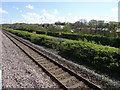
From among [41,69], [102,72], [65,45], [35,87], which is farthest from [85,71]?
[65,45]

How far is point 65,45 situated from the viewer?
1257 centimetres

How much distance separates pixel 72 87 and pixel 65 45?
7703 mm

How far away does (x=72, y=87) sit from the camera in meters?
5.11

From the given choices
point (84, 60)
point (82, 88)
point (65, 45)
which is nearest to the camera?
point (82, 88)

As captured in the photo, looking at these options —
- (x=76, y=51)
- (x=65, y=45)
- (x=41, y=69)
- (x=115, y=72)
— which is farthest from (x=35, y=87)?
(x=65, y=45)

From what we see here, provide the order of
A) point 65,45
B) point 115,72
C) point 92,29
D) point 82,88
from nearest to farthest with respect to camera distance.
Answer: point 82,88 < point 115,72 < point 65,45 < point 92,29

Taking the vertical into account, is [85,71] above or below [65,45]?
below

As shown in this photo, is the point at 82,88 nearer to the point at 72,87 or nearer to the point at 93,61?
the point at 72,87

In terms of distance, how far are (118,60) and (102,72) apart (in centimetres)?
138

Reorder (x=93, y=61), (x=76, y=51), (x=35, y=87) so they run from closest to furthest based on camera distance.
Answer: (x=35, y=87) < (x=93, y=61) < (x=76, y=51)

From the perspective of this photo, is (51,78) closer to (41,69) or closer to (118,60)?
(41,69)

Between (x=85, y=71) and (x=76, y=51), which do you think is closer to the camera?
(x=85, y=71)

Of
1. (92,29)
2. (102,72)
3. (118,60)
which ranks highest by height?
(92,29)

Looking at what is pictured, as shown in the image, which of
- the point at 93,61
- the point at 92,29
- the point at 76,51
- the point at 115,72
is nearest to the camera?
the point at 115,72
